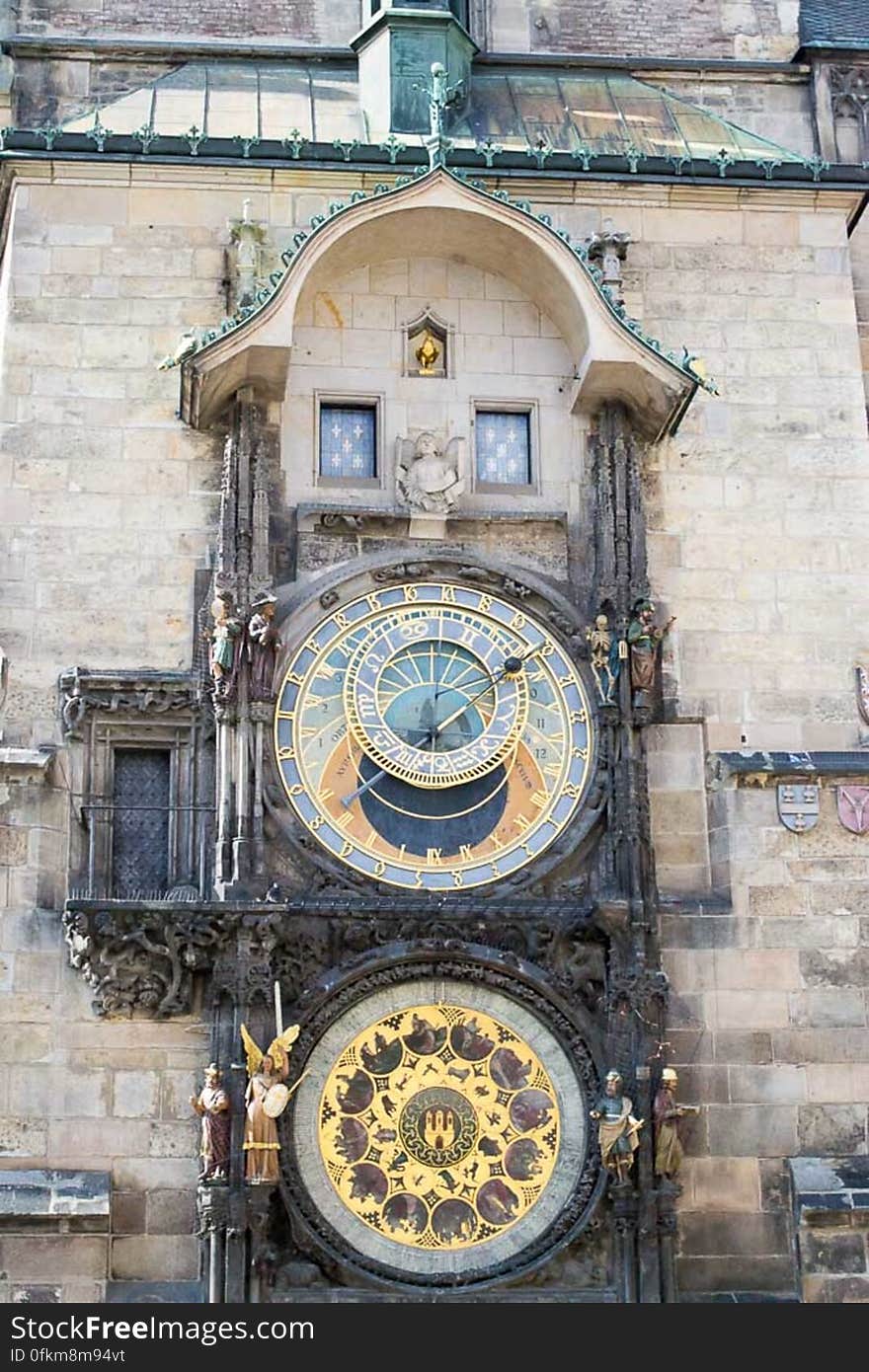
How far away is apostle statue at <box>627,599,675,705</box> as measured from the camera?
1659cm

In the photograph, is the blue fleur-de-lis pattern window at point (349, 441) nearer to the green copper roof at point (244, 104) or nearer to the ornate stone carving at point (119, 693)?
the ornate stone carving at point (119, 693)

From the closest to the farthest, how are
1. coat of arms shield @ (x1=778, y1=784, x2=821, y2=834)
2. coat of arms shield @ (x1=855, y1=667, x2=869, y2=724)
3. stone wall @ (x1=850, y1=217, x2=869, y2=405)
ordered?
coat of arms shield @ (x1=778, y1=784, x2=821, y2=834) < coat of arms shield @ (x1=855, y1=667, x2=869, y2=724) < stone wall @ (x1=850, y1=217, x2=869, y2=405)

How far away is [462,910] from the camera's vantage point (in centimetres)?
1599

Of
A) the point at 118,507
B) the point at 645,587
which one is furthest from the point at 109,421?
the point at 645,587

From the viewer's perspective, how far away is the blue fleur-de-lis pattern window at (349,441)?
17203 millimetres

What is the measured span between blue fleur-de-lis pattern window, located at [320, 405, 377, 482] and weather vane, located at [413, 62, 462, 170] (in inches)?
57.9

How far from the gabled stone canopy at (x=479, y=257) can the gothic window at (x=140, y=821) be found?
6.51 ft

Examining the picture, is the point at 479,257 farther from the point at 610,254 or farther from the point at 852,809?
the point at 852,809

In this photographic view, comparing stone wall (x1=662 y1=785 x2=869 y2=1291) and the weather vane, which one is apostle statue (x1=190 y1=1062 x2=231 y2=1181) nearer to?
stone wall (x1=662 y1=785 x2=869 y2=1291)

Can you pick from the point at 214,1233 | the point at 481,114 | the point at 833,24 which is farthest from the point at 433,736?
the point at 833,24

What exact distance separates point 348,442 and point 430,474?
0.53 metres

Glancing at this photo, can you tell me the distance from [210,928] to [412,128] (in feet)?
18.0

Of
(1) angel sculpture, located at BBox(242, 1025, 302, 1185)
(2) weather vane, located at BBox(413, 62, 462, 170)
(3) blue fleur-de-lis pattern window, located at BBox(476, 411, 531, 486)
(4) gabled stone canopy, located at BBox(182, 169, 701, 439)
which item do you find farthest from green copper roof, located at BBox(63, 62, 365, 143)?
(1) angel sculpture, located at BBox(242, 1025, 302, 1185)

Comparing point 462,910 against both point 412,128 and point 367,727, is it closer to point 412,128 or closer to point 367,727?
point 367,727
